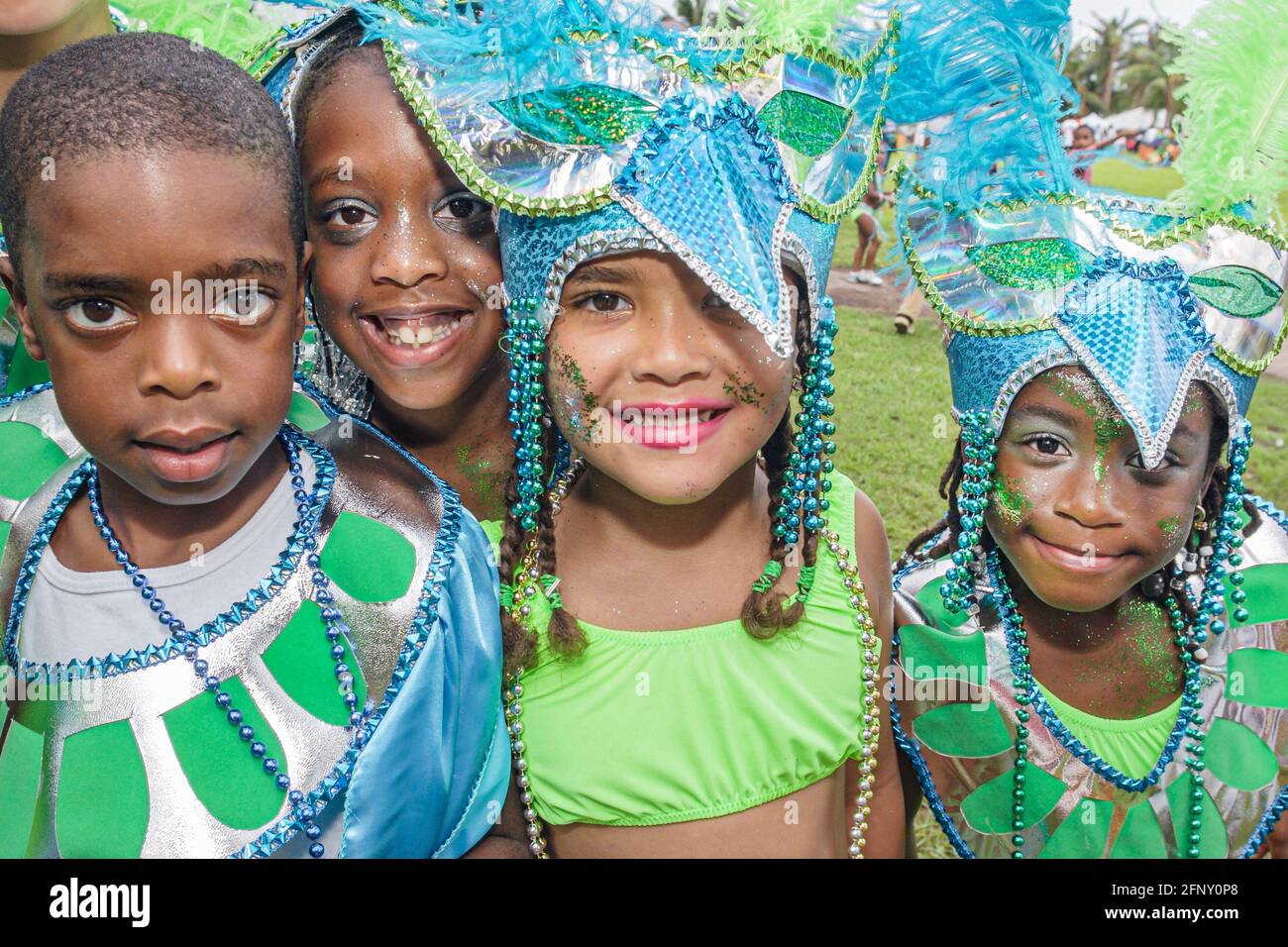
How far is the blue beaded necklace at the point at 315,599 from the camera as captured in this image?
5.64ft

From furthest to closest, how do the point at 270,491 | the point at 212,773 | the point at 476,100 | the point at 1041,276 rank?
the point at 1041,276 → the point at 476,100 → the point at 270,491 → the point at 212,773

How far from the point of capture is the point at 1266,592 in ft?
8.07

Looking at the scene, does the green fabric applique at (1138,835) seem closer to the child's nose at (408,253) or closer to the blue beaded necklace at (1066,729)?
the blue beaded necklace at (1066,729)

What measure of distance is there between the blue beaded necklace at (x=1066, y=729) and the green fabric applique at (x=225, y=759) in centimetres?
147

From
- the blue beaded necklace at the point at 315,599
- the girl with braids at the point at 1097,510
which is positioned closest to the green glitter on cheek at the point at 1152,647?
the girl with braids at the point at 1097,510

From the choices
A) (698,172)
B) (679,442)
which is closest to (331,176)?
(698,172)

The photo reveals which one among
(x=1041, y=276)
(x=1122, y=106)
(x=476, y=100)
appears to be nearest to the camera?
(x=476, y=100)

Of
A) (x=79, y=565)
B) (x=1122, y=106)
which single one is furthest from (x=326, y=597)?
(x=1122, y=106)

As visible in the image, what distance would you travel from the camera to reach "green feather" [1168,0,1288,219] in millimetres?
2162

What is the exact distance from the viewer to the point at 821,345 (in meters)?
2.09

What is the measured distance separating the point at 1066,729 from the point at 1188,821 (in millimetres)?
368
